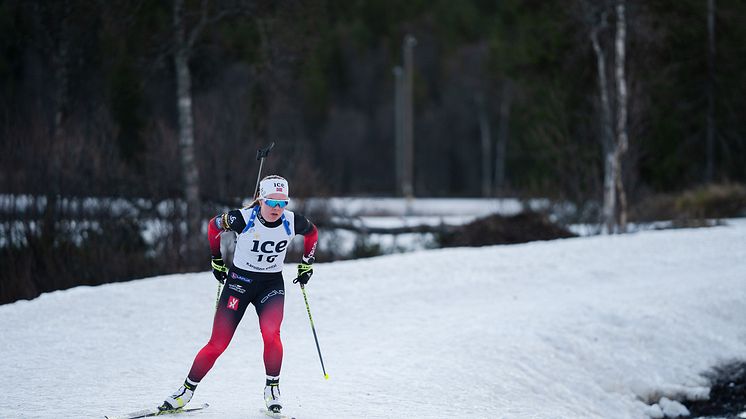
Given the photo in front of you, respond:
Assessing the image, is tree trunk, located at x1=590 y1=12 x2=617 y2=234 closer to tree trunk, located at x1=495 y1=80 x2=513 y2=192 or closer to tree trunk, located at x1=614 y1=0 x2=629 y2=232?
tree trunk, located at x1=614 y1=0 x2=629 y2=232

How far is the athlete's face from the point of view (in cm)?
816

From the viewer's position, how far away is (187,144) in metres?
17.8

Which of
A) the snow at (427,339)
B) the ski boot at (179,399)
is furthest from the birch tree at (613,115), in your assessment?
the ski boot at (179,399)

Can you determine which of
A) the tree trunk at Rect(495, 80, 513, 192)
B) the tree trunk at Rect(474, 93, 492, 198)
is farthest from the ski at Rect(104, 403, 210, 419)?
the tree trunk at Rect(495, 80, 513, 192)

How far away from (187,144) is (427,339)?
7550 millimetres

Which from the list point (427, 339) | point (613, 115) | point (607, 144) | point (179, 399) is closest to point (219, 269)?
point (179, 399)

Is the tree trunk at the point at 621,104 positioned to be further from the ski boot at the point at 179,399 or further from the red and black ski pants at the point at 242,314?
the ski boot at the point at 179,399

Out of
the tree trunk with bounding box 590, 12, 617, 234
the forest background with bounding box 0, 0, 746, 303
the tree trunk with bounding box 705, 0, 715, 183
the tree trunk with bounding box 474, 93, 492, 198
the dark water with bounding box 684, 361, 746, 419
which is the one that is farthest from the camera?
the tree trunk with bounding box 474, 93, 492, 198

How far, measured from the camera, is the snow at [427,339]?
9828 mm

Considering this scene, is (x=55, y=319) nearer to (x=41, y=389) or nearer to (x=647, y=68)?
(x=41, y=389)

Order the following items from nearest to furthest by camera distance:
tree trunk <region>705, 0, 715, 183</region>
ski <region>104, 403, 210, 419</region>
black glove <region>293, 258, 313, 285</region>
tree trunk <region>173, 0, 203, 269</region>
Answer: ski <region>104, 403, 210, 419</region> < black glove <region>293, 258, 313, 285</region> < tree trunk <region>173, 0, 203, 269</region> < tree trunk <region>705, 0, 715, 183</region>

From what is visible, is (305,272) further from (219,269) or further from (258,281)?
(219,269)

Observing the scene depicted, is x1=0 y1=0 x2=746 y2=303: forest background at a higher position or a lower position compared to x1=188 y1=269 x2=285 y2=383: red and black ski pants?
higher

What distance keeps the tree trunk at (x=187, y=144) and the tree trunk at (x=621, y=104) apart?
10.2m
